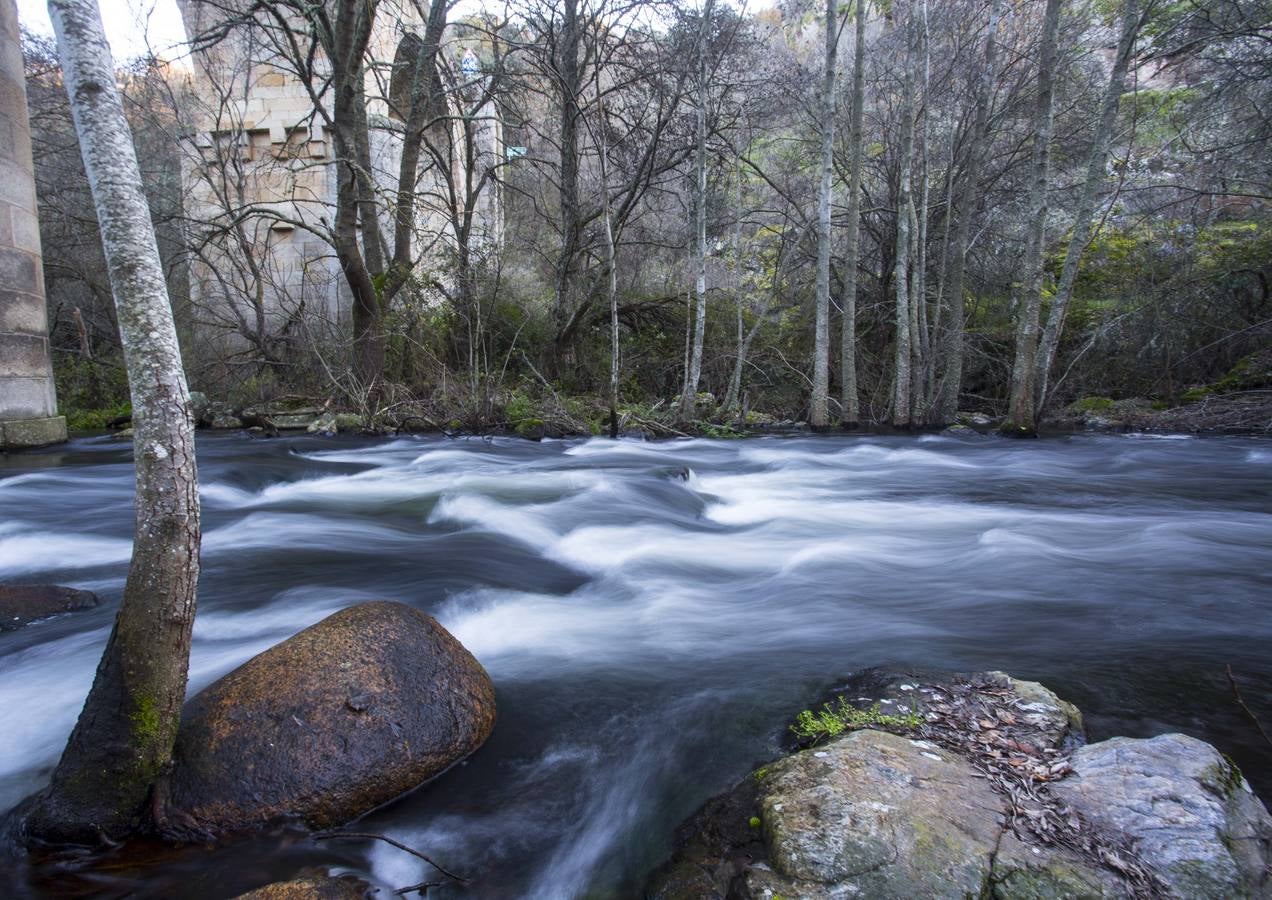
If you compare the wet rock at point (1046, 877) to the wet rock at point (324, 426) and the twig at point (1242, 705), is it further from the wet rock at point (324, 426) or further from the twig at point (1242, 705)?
the wet rock at point (324, 426)

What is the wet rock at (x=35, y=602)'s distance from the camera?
3.95m

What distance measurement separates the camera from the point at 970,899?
181cm

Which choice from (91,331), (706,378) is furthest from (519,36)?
(91,331)

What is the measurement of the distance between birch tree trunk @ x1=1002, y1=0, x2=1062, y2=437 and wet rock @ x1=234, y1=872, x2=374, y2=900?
444 inches

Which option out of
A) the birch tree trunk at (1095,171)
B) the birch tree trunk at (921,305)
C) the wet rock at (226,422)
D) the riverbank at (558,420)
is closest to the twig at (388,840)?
the riverbank at (558,420)

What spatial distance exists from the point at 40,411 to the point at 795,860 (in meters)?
11.0

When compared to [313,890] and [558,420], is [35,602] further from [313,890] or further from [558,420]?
[558,420]

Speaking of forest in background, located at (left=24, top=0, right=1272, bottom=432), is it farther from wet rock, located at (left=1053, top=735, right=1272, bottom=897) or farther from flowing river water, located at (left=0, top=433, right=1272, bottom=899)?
wet rock, located at (left=1053, top=735, right=1272, bottom=897)

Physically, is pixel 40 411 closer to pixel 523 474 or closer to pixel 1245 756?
pixel 523 474

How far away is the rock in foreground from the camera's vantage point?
1.86 metres

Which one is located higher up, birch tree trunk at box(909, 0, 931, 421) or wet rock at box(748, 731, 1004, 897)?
birch tree trunk at box(909, 0, 931, 421)

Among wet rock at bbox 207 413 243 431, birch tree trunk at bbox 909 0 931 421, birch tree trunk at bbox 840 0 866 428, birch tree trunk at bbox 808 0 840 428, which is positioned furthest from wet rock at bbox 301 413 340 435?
birch tree trunk at bbox 909 0 931 421

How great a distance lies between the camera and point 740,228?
43.7 ft

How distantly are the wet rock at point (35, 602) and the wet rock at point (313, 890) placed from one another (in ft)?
9.19
